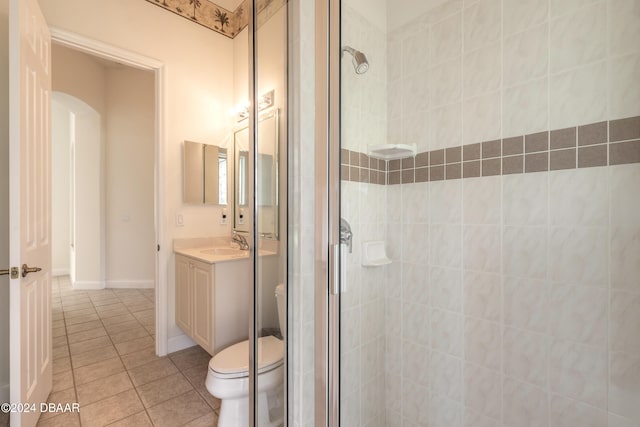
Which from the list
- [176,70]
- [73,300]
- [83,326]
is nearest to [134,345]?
[83,326]

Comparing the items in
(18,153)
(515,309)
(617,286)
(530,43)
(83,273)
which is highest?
(530,43)

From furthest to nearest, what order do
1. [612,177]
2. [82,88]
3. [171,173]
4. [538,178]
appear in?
[82,88]
[171,173]
[538,178]
[612,177]

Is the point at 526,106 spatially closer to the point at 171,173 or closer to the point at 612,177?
the point at 612,177

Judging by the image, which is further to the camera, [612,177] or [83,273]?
[83,273]

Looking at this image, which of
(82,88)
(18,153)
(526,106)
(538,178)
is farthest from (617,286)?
(82,88)

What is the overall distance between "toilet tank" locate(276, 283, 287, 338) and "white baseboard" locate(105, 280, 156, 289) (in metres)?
3.80

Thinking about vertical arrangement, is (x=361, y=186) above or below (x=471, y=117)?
below

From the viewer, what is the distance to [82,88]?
3.72m

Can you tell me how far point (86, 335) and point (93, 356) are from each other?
0.50 metres

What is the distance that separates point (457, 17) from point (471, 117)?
485mm

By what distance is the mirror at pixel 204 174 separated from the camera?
8.21 ft

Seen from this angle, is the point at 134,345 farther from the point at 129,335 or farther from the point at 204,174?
the point at 204,174

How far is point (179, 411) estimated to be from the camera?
65.0 inches

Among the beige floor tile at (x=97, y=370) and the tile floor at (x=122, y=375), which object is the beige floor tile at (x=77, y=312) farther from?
the beige floor tile at (x=97, y=370)
